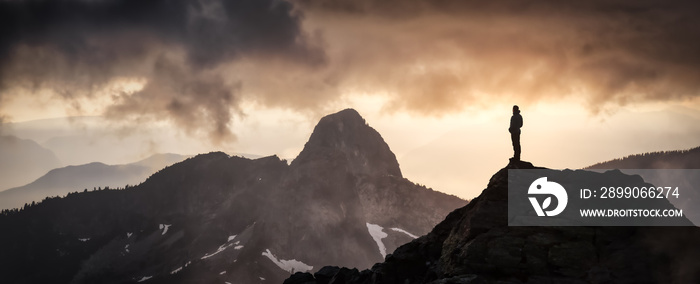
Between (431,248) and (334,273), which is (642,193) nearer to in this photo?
(431,248)

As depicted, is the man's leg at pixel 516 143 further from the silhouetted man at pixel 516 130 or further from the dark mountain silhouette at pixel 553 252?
the dark mountain silhouette at pixel 553 252

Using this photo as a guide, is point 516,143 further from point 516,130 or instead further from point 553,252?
point 553,252

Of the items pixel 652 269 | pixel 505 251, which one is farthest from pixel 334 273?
pixel 652 269

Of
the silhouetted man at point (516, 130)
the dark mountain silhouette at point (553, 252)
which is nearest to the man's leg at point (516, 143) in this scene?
the silhouetted man at point (516, 130)

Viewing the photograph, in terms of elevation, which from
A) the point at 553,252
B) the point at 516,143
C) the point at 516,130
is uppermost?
the point at 516,130

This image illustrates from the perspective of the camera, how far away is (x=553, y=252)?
45969mm

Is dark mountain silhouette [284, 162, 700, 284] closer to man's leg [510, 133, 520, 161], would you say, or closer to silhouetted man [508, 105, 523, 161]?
man's leg [510, 133, 520, 161]

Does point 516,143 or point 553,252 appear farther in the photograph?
point 516,143

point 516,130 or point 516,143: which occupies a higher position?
point 516,130

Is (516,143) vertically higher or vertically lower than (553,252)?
higher

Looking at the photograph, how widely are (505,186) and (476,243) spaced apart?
7.34 m

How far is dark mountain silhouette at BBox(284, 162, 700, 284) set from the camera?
42.7 m

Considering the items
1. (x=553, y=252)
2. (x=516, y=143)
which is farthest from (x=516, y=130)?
(x=553, y=252)

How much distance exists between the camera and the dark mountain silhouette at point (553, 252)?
4269 cm
